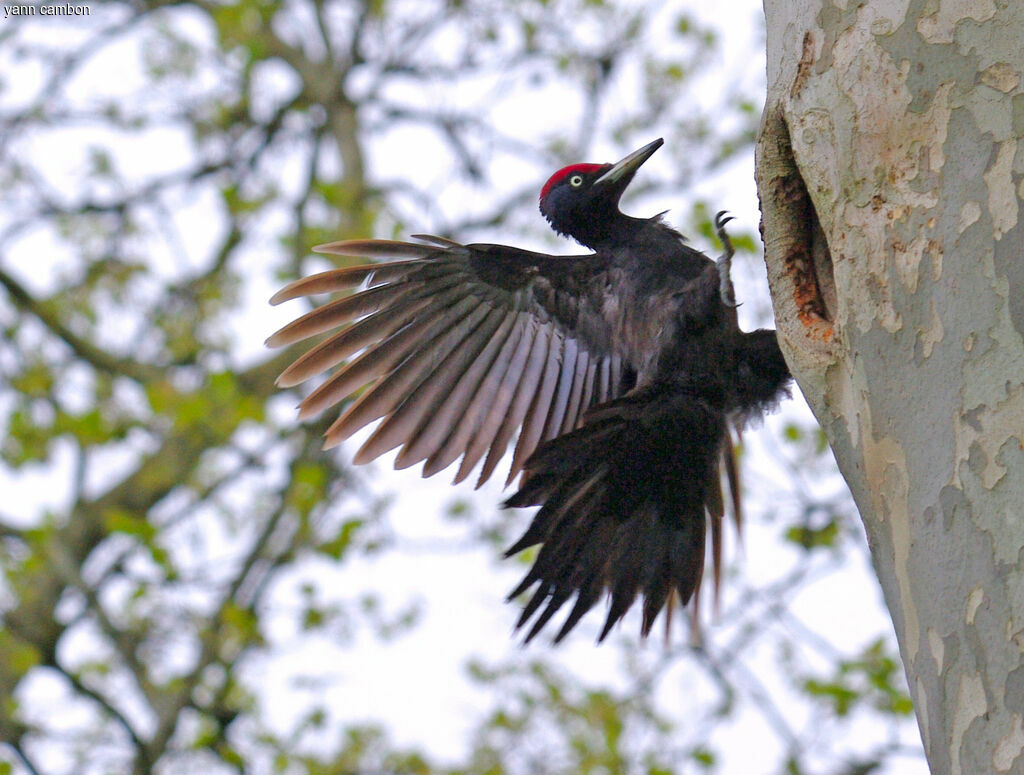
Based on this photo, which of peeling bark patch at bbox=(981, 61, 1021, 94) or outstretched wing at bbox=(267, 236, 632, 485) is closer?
peeling bark patch at bbox=(981, 61, 1021, 94)

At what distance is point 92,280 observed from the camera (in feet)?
24.9

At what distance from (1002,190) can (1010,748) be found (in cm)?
69

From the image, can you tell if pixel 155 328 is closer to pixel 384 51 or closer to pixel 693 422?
pixel 384 51

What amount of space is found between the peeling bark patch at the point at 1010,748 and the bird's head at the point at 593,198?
2.53 meters

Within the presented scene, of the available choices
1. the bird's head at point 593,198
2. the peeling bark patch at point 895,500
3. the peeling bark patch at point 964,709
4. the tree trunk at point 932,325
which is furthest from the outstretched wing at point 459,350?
the peeling bark patch at point 964,709

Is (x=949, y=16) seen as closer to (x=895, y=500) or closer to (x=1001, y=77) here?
(x=1001, y=77)

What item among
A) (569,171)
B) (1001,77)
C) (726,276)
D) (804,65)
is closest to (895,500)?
(1001,77)

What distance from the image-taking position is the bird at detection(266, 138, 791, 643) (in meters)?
3.15

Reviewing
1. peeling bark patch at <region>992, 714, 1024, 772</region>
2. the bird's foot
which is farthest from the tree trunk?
the bird's foot

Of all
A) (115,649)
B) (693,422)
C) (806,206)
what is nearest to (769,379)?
(693,422)

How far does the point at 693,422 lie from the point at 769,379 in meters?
0.26

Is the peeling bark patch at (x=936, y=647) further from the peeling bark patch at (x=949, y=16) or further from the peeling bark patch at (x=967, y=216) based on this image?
the peeling bark patch at (x=949, y=16)

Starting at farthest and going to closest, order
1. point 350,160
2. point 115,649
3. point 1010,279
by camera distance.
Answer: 1. point 350,160
2. point 115,649
3. point 1010,279

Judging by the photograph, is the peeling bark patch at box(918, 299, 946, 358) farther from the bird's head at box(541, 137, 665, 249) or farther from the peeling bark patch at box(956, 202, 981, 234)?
the bird's head at box(541, 137, 665, 249)
